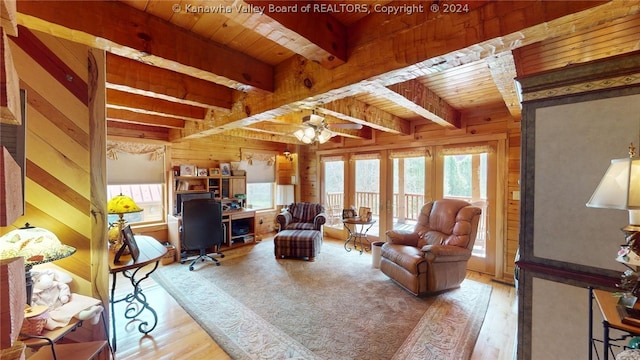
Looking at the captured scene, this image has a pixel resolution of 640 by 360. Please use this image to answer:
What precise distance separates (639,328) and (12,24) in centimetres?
211

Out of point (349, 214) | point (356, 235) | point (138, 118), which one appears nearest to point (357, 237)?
point (356, 235)

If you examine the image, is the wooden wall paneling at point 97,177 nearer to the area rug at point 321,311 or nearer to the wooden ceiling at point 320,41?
the wooden ceiling at point 320,41

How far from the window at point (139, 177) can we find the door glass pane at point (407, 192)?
14.4 feet

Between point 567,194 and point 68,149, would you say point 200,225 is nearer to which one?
point 68,149

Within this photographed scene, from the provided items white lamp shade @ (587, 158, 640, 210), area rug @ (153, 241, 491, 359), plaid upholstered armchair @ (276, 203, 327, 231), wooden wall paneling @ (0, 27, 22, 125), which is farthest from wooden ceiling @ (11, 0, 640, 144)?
plaid upholstered armchair @ (276, 203, 327, 231)

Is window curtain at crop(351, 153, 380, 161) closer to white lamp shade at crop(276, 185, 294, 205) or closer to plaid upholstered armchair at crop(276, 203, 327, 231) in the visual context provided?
plaid upholstered armchair at crop(276, 203, 327, 231)

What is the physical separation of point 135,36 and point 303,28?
0.94 meters

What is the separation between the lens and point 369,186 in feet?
17.5

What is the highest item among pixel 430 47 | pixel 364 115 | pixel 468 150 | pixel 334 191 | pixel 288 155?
pixel 364 115

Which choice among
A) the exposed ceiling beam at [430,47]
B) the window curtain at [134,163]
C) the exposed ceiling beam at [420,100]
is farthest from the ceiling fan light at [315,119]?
the window curtain at [134,163]

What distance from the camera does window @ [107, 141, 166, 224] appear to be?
4.08 metres

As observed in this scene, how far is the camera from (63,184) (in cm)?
158

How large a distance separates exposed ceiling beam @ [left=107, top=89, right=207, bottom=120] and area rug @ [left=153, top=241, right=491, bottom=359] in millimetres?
2205

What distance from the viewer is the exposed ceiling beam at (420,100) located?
7.07 ft
